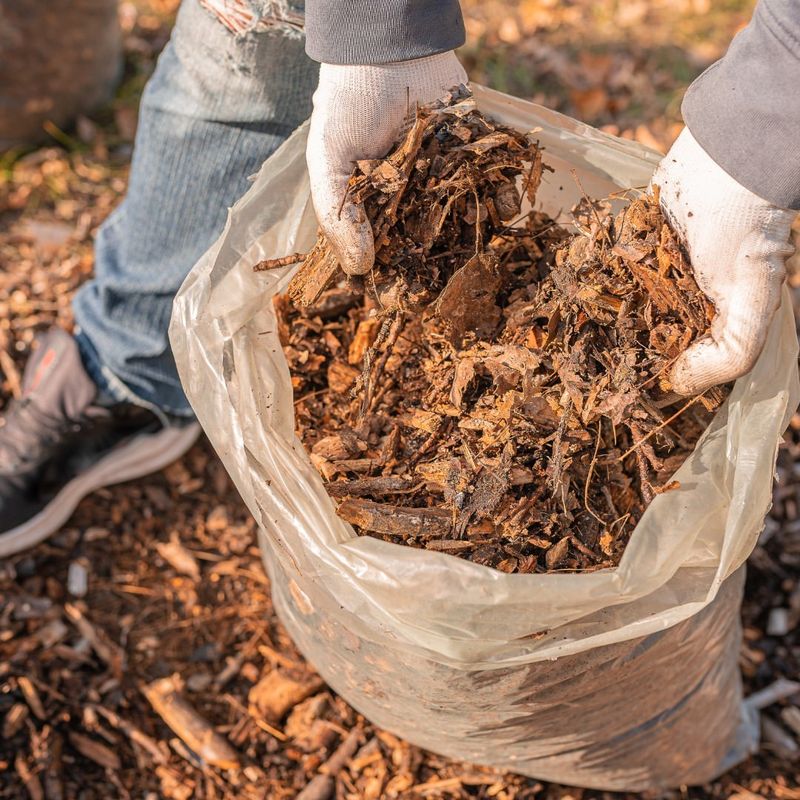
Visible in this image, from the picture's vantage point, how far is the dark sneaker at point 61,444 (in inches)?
70.6

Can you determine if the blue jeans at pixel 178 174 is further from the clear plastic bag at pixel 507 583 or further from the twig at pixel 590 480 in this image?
the twig at pixel 590 480

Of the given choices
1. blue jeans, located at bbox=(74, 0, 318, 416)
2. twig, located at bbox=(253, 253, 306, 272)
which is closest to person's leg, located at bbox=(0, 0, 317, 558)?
blue jeans, located at bbox=(74, 0, 318, 416)

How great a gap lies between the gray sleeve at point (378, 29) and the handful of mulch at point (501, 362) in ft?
0.29

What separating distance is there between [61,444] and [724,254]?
141 cm

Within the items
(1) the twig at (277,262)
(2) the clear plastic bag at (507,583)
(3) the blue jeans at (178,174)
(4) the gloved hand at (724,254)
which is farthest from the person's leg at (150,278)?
(4) the gloved hand at (724,254)

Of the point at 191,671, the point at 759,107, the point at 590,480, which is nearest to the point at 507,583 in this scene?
the point at 590,480

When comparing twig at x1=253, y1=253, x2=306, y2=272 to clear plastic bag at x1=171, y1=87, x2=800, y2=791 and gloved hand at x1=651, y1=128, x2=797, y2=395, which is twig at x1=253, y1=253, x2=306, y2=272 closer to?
clear plastic bag at x1=171, y1=87, x2=800, y2=791

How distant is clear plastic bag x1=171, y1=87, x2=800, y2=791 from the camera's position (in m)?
1.05

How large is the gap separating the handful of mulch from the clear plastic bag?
0.25 ft

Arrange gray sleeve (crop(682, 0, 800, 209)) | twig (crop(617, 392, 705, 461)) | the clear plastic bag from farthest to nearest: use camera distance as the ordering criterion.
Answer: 1. twig (crop(617, 392, 705, 461))
2. the clear plastic bag
3. gray sleeve (crop(682, 0, 800, 209))

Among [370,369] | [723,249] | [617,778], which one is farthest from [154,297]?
[617,778]

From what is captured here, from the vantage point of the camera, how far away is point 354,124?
1144 millimetres

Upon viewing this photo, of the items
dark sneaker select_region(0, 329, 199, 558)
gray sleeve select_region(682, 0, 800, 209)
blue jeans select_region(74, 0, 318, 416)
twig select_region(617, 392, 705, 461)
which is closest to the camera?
gray sleeve select_region(682, 0, 800, 209)

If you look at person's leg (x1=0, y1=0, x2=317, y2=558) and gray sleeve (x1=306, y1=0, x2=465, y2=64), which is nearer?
gray sleeve (x1=306, y1=0, x2=465, y2=64)
